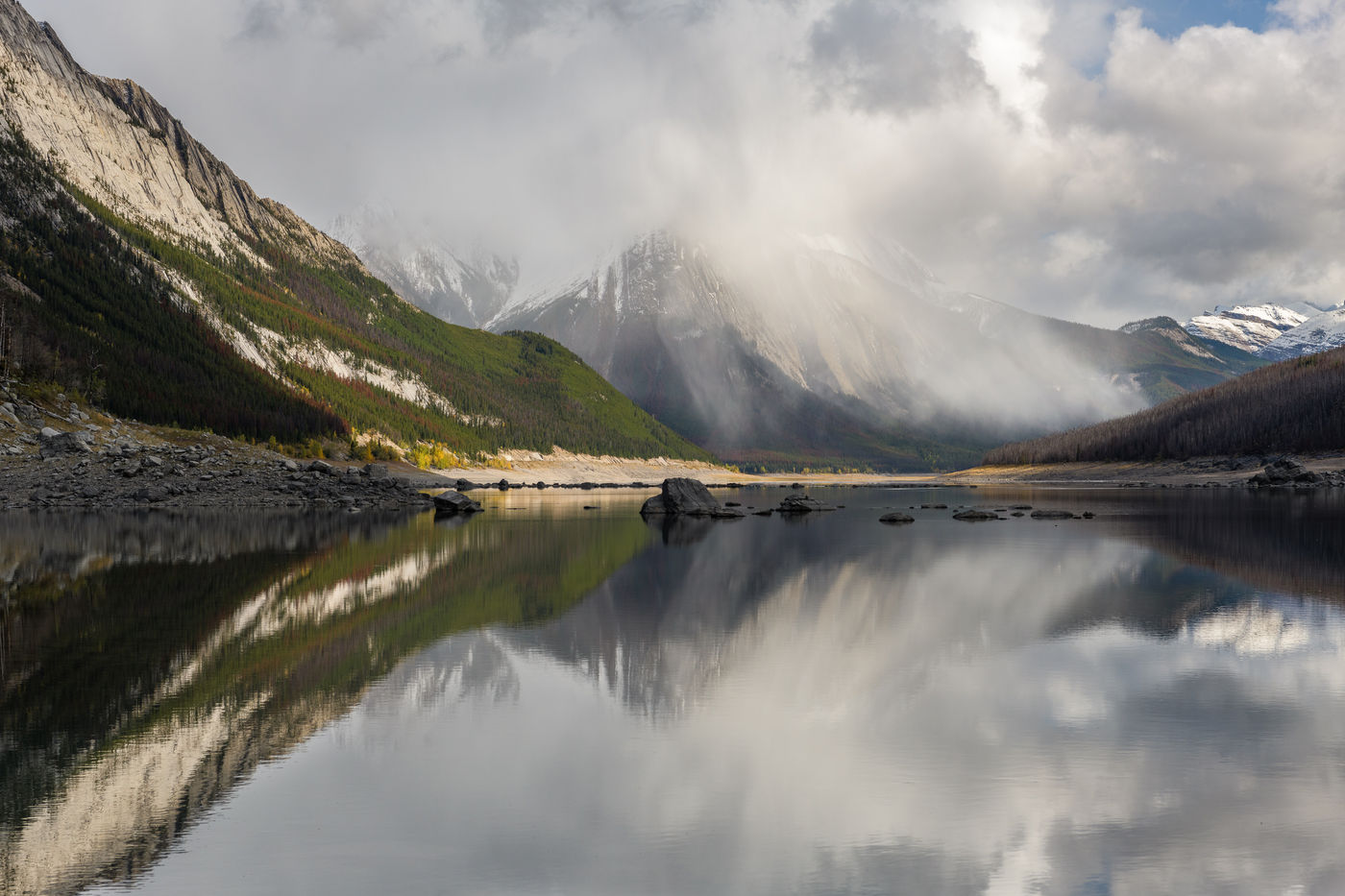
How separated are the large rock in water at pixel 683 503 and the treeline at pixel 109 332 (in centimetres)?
6726

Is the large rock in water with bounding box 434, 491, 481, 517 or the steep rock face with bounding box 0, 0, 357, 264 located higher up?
the steep rock face with bounding box 0, 0, 357, 264

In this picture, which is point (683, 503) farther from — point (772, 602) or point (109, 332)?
point (109, 332)

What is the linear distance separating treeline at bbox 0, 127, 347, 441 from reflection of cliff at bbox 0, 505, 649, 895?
85073mm

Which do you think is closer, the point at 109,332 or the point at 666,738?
the point at 666,738

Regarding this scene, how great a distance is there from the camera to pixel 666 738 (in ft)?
46.5

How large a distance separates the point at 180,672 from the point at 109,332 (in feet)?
442

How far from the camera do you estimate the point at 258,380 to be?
519 feet

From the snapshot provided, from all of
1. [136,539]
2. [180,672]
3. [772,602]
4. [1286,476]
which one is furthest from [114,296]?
[1286,476]

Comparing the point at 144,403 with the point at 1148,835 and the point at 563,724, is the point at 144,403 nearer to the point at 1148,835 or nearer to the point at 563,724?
the point at 563,724

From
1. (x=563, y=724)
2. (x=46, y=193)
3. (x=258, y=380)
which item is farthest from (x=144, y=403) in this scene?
(x=563, y=724)

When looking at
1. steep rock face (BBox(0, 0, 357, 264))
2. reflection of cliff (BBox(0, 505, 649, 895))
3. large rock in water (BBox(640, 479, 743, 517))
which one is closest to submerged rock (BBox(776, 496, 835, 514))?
large rock in water (BBox(640, 479, 743, 517))

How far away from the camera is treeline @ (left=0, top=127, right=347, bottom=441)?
364ft

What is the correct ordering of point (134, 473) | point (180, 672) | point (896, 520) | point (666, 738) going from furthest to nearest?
1. point (134, 473)
2. point (896, 520)
3. point (180, 672)
4. point (666, 738)

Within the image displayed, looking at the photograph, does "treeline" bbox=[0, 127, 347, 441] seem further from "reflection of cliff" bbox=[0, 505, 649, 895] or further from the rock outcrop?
the rock outcrop
